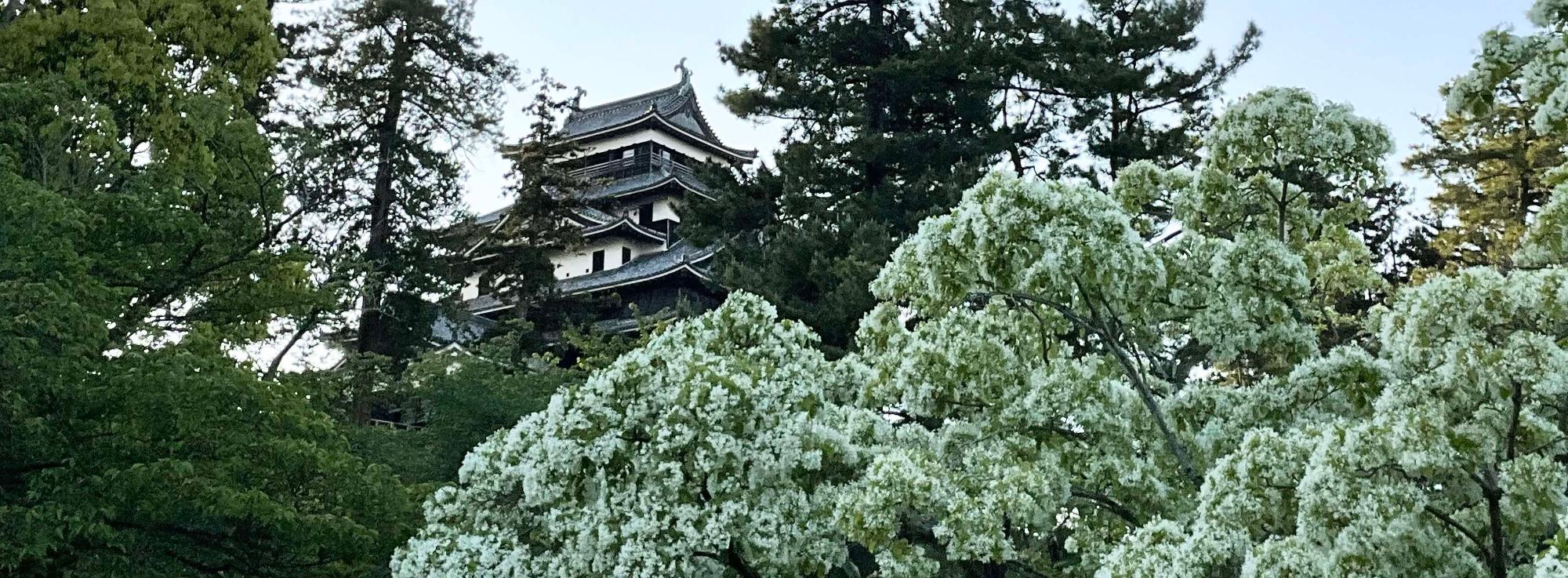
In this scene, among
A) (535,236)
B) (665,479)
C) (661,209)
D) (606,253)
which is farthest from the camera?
(661,209)

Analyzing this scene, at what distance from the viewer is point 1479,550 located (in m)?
6.20

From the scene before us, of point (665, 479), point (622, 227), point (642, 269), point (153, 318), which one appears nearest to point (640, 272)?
point (642, 269)

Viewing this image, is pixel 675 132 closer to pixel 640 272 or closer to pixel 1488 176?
pixel 640 272

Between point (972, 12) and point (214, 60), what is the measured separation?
13.1 meters

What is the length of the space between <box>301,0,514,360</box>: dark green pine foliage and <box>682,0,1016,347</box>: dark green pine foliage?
4371 mm

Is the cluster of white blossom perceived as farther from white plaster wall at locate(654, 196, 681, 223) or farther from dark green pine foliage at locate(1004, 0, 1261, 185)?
white plaster wall at locate(654, 196, 681, 223)

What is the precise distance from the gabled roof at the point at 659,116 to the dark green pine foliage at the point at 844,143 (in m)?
15.5

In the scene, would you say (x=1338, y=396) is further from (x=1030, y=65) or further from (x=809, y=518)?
(x=1030, y=65)

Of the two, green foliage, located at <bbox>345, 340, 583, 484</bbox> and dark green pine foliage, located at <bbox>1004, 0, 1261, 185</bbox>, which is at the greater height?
dark green pine foliage, located at <bbox>1004, 0, 1261, 185</bbox>

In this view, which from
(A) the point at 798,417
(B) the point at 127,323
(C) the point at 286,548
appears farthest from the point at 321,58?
(A) the point at 798,417

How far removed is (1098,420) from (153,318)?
33.2 feet

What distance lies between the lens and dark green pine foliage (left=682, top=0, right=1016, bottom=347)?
22.1 meters

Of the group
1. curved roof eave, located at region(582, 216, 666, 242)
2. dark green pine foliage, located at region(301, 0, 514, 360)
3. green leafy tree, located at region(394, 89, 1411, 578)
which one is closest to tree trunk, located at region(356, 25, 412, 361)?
dark green pine foliage, located at region(301, 0, 514, 360)

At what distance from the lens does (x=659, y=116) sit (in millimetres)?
41312
